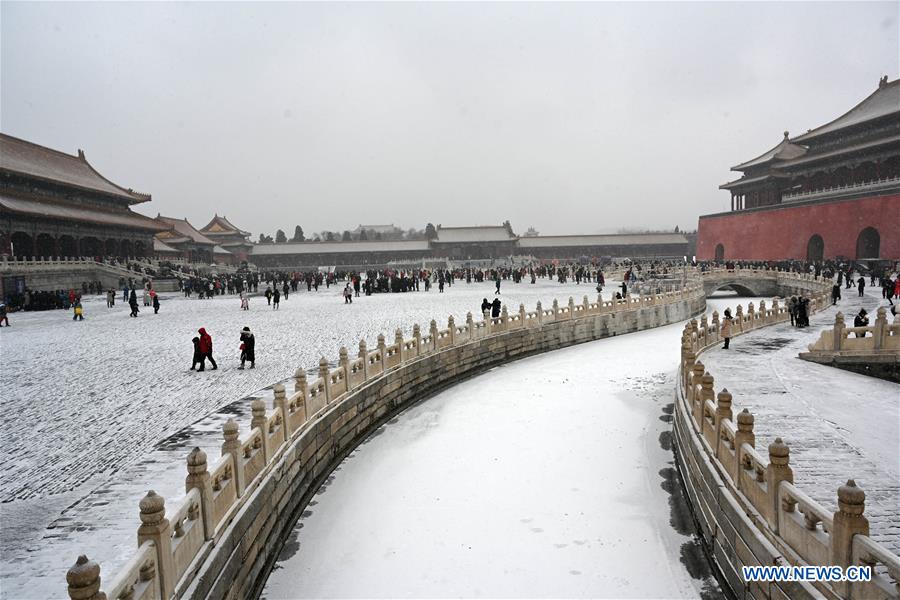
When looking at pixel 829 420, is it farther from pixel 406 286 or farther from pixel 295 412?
pixel 406 286

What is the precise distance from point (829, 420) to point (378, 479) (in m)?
7.01

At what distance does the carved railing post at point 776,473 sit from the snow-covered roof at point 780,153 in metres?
49.0

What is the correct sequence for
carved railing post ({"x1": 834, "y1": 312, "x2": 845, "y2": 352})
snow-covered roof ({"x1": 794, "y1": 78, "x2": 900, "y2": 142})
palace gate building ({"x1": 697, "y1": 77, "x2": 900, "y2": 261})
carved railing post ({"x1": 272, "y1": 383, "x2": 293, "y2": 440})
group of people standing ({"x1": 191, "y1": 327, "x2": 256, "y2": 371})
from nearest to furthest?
carved railing post ({"x1": 272, "y1": 383, "x2": 293, "y2": 440}) < group of people standing ({"x1": 191, "y1": 327, "x2": 256, "y2": 371}) < carved railing post ({"x1": 834, "y1": 312, "x2": 845, "y2": 352}) < palace gate building ({"x1": 697, "y1": 77, "x2": 900, "y2": 261}) < snow-covered roof ({"x1": 794, "y1": 78, "x2": 900, "y2": 142})

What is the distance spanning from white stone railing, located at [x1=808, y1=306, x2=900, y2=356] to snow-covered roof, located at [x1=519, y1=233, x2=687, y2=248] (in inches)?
1993

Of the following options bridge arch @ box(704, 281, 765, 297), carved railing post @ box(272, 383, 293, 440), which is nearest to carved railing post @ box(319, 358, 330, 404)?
carved railing post @ box(272, 383, 293, 440)

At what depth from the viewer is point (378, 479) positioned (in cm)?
859

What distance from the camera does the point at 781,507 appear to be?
4.31 meters

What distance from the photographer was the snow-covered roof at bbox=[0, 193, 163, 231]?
28.3m

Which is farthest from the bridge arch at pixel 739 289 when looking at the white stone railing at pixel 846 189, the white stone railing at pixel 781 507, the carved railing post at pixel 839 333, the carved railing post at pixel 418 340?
the white stone railing at pixel 781 507

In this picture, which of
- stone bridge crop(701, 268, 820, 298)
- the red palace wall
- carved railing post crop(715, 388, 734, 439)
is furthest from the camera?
stone bridge crop(701, 268, 820, 298)

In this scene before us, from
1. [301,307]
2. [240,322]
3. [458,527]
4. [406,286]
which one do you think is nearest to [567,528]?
[458,527]

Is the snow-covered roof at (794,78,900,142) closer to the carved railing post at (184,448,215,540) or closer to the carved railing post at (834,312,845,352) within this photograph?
the carved railing post at (834,312,845,352)

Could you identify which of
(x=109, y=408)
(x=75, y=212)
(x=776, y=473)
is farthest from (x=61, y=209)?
(x=776, y=473)

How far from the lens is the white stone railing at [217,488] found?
338 centimetres
